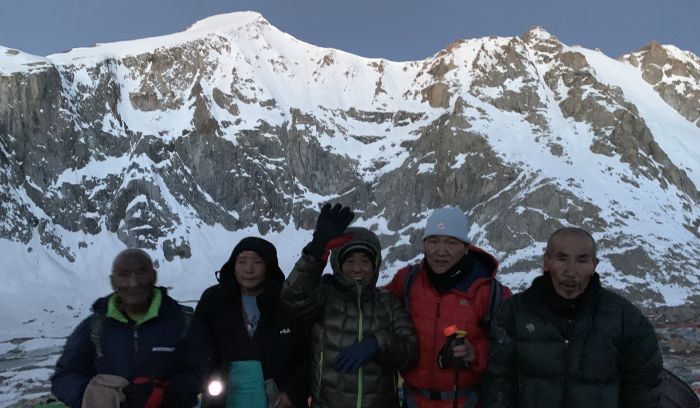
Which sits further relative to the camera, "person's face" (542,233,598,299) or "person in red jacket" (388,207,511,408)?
"person in red jacket" (388,207,511,408)

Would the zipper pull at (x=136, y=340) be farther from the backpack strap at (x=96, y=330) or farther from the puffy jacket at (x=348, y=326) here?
the puffy jacket at (x=348, y=326)

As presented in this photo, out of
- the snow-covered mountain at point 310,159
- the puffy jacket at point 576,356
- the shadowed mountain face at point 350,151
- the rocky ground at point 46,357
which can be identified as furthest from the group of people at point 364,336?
the shadowed mountain face at point 350,151

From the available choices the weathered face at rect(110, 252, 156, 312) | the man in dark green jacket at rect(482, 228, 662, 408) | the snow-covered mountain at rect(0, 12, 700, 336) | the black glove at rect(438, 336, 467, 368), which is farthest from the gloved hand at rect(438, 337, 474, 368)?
the snow-covered mountain at rect(0, 12, 700, 336)

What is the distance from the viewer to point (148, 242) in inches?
5113

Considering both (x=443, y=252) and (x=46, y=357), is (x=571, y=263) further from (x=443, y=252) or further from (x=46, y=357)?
(x=46, y=357)

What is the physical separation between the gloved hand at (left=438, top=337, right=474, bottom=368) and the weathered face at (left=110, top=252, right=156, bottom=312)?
2705 mm

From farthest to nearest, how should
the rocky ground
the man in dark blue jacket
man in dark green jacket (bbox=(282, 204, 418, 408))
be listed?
the rocky ground → man in dark green jacket (bbox=(282, 204, 418, 408)) → the man in dark blue jacket

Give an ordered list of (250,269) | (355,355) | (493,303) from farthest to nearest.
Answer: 1. (250,269)
2. (493,303)
3. (355,355)

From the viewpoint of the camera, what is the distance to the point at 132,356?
487cm

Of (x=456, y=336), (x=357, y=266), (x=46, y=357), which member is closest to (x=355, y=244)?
(x=357, y=266)

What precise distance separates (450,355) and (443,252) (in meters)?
1.06

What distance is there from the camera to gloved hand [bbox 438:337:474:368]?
4.85 metres

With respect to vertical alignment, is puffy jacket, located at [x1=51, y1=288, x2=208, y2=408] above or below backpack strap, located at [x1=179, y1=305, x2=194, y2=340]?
below

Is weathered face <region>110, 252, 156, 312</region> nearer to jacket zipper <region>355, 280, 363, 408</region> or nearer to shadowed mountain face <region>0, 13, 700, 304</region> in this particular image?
jacket zipper <region>355, 280, 363, 408</region>
